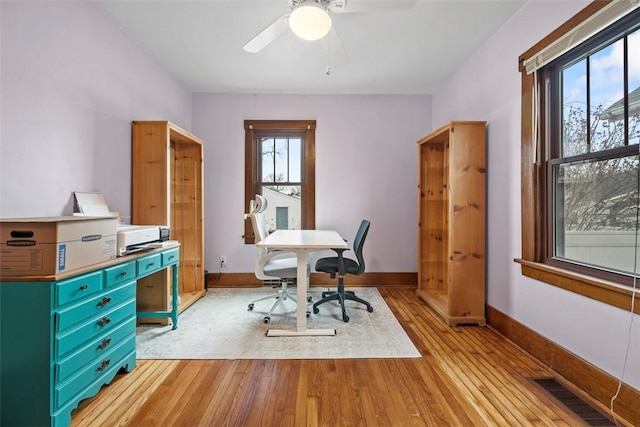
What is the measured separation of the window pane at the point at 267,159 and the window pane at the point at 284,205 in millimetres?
155

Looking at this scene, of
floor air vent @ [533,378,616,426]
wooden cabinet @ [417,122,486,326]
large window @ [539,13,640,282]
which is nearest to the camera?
floor air vent @ [533,378,616,426]

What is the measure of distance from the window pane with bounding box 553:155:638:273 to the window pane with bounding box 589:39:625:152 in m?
0.14

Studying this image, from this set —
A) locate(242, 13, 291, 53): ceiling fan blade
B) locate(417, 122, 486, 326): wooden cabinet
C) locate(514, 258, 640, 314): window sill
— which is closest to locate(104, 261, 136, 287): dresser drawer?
locate(242, 13, 291, 53): ceiling fan blade

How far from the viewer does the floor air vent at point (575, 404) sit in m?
1.60

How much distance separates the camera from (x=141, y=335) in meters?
2.65

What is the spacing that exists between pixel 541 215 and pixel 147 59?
3.91 meters

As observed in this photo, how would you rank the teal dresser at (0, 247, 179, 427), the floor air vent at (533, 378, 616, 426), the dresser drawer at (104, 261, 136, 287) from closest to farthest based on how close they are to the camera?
1. the teal dresser at (0, 247, 179, 427)
2. the floor air vent at (533, 378, 616, 426)
3. the dresser drawer at (104, 261, 136, 287)

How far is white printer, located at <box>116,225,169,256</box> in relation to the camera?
204cm

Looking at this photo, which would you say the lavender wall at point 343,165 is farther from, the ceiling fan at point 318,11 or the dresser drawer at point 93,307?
the dresser drawer at point 93,307

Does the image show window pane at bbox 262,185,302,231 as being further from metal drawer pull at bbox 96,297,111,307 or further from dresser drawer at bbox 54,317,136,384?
metal drawer pull at bbox 96,297,111,307

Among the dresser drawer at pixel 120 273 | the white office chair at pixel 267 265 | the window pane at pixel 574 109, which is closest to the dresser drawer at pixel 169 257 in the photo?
the dresser drawer at pixel 120 273

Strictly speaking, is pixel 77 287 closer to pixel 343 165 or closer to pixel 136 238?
pixel 136 238

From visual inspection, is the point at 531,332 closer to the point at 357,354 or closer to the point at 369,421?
the point at 357,354

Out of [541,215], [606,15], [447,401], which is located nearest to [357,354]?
[447,401]
